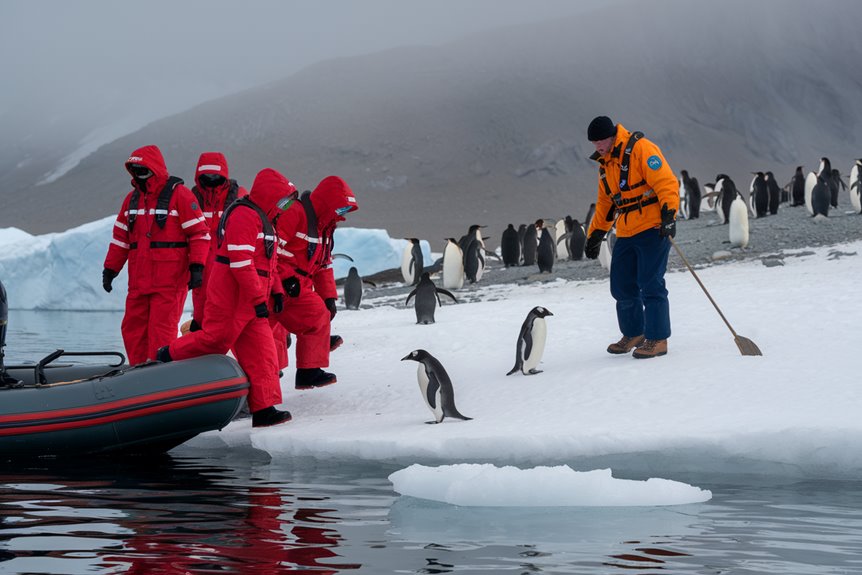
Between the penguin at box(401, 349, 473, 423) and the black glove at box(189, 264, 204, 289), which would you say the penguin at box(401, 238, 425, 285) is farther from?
the penguin at box(401, 349, 473, 423)

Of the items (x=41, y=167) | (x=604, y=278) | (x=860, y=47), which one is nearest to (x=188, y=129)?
(x=41, y=167)

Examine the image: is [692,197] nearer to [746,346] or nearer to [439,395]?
[746,346]

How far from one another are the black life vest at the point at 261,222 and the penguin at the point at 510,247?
1197 cm

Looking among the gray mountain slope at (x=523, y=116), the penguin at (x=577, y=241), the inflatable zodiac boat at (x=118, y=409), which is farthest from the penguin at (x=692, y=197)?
the gray mountain slope at (x=523, y=116)

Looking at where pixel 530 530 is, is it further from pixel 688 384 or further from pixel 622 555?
pixel 688 384

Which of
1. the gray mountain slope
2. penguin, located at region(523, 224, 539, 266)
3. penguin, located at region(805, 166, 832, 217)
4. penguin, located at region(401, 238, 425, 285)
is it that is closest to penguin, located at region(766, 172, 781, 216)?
penguin, located at region(805, 166, 832, 217)

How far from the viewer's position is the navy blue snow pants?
18.3ft

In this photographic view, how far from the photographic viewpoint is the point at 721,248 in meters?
13.6

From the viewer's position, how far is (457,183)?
76312 mm

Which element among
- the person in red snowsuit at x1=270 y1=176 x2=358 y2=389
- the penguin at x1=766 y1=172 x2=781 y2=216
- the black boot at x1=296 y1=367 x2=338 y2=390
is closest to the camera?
the person in red snowsuit at x1=270 y1=176 x2=358 y2=389

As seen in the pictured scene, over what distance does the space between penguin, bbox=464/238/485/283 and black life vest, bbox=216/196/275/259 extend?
9.63m

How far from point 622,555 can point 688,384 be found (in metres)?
2.10

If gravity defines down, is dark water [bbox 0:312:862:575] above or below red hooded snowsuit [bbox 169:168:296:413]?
below

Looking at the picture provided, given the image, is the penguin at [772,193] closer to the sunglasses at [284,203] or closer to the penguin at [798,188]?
the penguin at [798,188]
